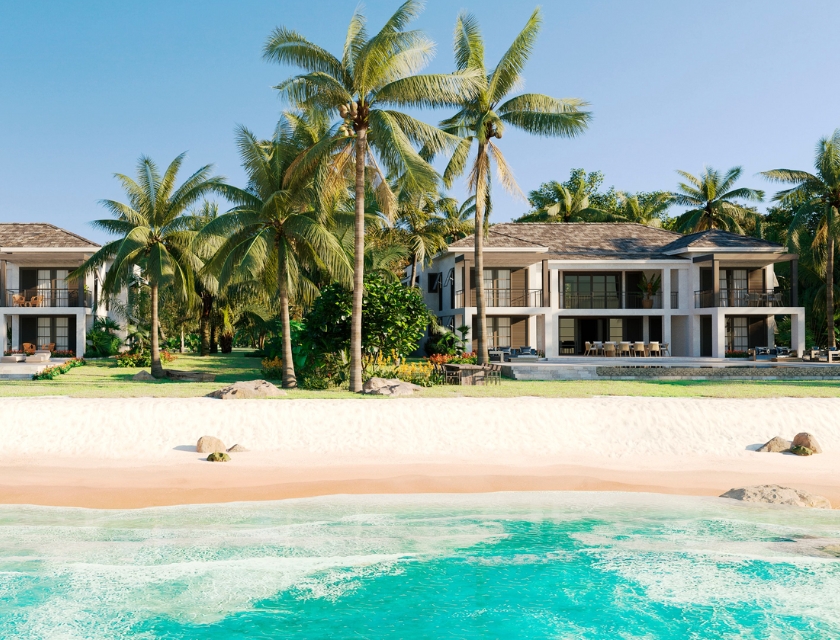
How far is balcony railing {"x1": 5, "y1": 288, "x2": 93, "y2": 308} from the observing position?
29.9m

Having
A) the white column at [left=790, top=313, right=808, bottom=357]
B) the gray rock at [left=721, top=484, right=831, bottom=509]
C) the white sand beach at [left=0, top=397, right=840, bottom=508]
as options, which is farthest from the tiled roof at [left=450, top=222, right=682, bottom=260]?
the gray rock at [left=721, top=484, right=831, bottom=509]

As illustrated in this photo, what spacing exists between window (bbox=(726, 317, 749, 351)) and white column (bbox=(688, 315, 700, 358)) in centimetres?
184

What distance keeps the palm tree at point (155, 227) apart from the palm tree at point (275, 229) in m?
3.05

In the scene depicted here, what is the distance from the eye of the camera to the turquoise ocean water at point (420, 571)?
7176mm

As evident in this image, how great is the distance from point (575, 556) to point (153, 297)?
57.8 ft

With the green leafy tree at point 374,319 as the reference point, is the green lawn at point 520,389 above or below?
below

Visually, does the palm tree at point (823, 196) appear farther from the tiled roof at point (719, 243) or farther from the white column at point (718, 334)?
the white column at point (718, 334)

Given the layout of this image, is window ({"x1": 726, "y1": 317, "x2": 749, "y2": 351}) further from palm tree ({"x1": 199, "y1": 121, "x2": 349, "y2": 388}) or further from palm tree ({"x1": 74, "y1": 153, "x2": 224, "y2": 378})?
palm tree ({"x1": 74, "y1": 153, "x2": 224, "y2": 378})

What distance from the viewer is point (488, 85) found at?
2109 cm

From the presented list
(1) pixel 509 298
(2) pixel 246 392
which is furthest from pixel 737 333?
(2) pixel 246 392

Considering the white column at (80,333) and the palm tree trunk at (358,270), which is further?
the white column at (80,333)

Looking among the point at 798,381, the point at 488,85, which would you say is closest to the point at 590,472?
the point at 798,381

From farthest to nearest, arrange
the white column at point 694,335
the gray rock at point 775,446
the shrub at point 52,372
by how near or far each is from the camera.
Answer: the white column at point 694,335
the shrub at point 52,372
the gray rock at point 775,446

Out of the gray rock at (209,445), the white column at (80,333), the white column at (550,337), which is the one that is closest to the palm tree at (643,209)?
the white column at (550,337)
